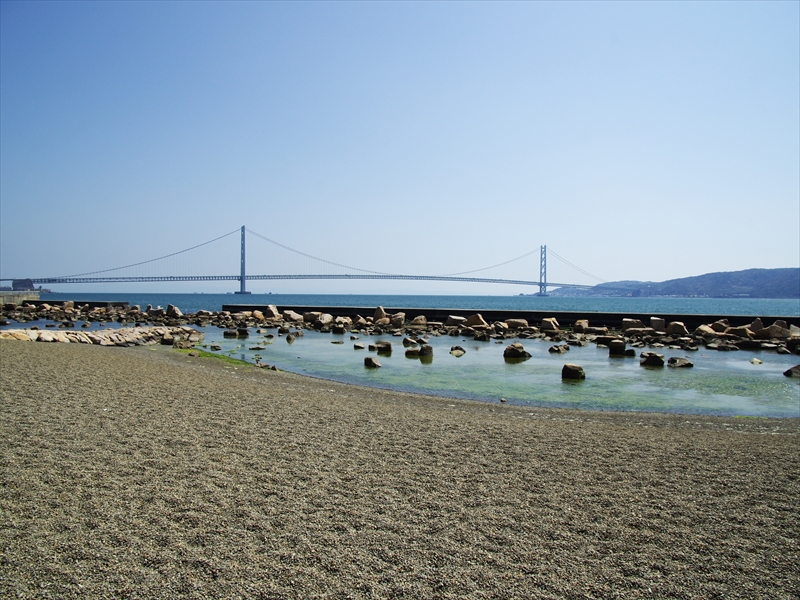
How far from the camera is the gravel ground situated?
2.80 m

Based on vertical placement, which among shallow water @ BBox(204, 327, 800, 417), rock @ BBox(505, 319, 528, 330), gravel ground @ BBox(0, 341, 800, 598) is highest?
rock @ BBox(505, 319, 528, 330)

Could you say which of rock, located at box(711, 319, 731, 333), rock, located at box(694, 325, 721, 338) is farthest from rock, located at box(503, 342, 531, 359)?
rock, located at box(711, 319, 731, 333)

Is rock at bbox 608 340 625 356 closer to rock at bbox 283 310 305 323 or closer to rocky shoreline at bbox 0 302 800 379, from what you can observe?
rocky shoreline at bbox 0 302 800 379

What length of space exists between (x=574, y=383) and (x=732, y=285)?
12771 centimetres

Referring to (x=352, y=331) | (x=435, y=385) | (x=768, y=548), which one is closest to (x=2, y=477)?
(x=768, y=548)

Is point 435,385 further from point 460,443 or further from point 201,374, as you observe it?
point 460,443

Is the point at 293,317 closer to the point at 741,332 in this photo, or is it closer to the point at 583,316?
the point at 583,316

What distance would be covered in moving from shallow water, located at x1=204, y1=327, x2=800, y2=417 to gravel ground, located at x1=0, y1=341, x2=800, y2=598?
2856 millimetres

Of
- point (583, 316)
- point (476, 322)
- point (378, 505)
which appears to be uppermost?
point (583, 316)

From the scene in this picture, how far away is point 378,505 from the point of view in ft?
12.3

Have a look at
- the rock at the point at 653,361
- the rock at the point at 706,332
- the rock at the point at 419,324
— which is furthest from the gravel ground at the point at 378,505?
the rock at the point at 419,324

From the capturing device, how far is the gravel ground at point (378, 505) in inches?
110

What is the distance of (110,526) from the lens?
3271mm

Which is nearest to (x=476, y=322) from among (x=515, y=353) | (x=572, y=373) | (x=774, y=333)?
(x=515, y=353)
